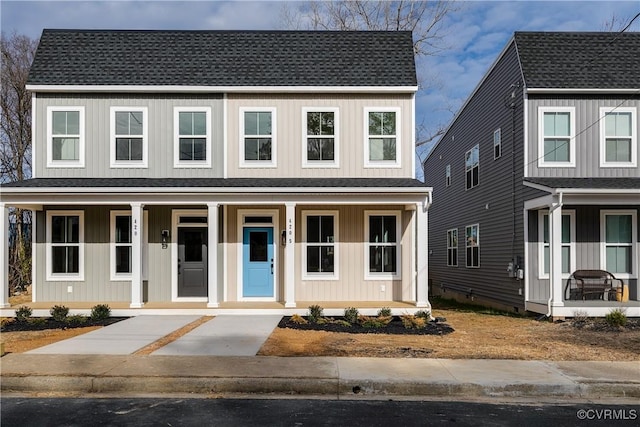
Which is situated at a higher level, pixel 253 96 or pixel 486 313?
pixel 253 96

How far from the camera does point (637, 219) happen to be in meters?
14.7

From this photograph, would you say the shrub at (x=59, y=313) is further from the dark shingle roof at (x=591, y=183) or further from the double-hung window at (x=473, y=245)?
the double-hung window at (x=473, y=245)

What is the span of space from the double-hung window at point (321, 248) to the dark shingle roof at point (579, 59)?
→ 644cm

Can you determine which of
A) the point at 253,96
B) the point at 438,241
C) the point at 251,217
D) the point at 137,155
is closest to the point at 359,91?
the point at 253,96

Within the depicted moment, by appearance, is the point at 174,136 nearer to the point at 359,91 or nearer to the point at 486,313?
the point at 359,91

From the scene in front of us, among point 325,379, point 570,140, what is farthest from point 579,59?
point 325,379

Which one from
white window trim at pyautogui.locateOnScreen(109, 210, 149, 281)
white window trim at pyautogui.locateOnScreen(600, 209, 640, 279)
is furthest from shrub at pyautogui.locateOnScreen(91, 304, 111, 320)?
white window trim at pyautogui.locateOnScreen(600, 209, 640, 279)

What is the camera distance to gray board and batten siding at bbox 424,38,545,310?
1541cm

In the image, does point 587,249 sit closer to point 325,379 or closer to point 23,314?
point 325,379

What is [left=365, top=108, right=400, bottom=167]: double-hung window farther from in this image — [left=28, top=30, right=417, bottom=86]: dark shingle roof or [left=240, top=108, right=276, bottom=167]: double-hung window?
[left=240, top=108, right=276, bottom=167]: double-hung window

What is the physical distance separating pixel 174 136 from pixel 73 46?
3.99 meters

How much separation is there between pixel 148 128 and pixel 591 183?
11.2 m

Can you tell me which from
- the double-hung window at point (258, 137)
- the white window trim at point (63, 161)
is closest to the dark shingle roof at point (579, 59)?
the double-hung window at point (258, 137)

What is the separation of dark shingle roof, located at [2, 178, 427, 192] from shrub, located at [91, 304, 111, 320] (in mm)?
2817
